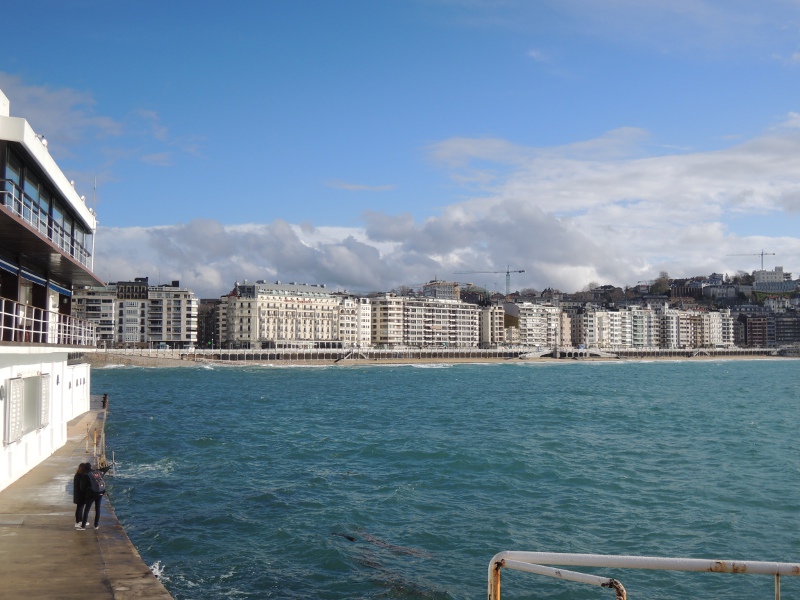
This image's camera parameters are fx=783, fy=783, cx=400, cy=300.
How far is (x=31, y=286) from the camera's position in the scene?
24.2 m

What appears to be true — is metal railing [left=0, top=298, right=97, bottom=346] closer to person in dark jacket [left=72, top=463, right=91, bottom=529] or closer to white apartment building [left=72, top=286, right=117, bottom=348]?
person in dark jacket [left=72, top=463, right=91, bottom=529]

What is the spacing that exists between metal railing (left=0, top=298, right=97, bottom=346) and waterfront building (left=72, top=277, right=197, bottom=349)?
5859 inches

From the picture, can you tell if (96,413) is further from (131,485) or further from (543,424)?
(543,424)

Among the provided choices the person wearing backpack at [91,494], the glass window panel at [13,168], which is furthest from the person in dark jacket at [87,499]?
the glass window panel at [13,168]

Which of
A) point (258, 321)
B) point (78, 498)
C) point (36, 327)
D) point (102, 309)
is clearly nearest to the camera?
point (78, 498)

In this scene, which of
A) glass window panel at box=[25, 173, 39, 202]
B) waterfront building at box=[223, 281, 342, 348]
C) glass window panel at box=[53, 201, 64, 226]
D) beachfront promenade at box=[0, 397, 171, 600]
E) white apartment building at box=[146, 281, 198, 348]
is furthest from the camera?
waterfront building at box=[223, 281, 342, 348]

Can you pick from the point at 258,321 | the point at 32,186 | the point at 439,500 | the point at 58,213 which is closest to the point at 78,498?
the point at 32,186

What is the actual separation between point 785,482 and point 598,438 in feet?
42.3

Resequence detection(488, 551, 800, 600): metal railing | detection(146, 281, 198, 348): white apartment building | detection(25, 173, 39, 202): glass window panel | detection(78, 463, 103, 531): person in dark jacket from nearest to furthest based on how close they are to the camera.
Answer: detection(488, 551, 800, 600): metal railing → detection(78, 463, 103, 531): person in dark jacket → detection(25, 173, 39, 202): glass window panel → detection(146, 281, 198, 348): white apartment building

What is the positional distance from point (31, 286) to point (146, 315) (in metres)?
161

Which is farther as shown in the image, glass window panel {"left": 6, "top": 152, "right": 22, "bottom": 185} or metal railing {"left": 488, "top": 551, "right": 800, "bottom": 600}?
glass window panel {"left": 6, "top": 152, "right": 22, "bottom": 185}

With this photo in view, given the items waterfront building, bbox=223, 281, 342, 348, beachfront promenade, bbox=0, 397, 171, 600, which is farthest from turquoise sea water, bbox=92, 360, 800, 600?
waterfront building, bbox=223, 281, 342, 348

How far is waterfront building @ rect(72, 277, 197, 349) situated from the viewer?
571ft

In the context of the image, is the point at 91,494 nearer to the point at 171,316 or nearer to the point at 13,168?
the point at 13,168
